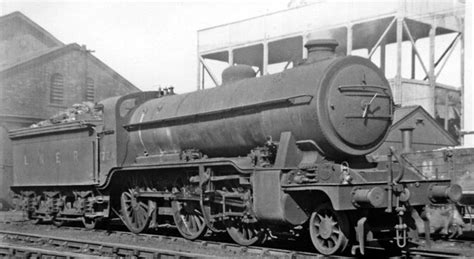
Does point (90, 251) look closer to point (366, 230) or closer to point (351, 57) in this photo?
point (366, 230)

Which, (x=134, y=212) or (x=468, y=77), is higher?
(x=468, y=77)

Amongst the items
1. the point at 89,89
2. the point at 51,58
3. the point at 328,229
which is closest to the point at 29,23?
the point at 51,58

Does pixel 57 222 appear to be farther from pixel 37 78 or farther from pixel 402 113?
pixel 37 78

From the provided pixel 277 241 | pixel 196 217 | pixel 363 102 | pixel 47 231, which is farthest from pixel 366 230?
pixel 47 231

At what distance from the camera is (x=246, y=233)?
10.9m

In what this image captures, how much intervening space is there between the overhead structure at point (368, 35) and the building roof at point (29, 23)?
856cm

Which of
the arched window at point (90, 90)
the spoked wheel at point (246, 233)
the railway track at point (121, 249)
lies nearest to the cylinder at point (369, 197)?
the railway track at point (121, 249)

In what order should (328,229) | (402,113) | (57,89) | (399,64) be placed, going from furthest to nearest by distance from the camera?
(57,89) < (399,64) < (402,113) < (328,229)

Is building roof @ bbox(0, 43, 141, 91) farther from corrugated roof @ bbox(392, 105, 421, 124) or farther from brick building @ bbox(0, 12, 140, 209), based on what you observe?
corrugated roof @ bbox(392, 105, 421, 124)

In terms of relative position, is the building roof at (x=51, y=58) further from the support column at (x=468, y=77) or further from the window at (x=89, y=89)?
the support column at (x=468, y=77)

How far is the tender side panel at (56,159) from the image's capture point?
47.9 ft

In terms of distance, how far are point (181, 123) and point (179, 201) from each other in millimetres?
1620

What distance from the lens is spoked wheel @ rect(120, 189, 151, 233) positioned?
43.3ft

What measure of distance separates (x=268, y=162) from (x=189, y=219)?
9.72ft
